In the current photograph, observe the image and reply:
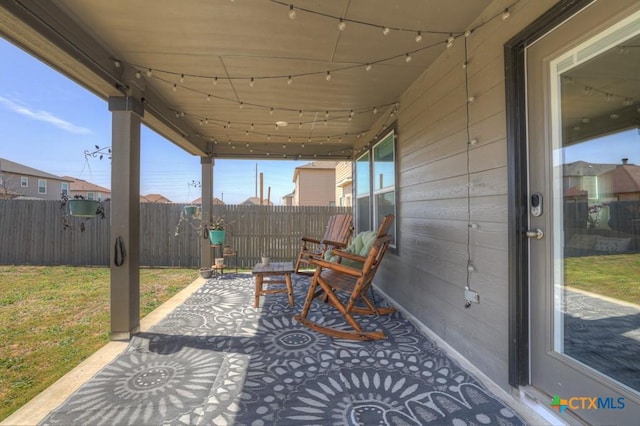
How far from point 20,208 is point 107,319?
4784 millimetres

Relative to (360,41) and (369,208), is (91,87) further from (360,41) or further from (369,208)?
(369,208)

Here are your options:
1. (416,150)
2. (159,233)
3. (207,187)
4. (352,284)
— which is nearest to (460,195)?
(416,150)

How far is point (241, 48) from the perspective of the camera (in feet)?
7.18

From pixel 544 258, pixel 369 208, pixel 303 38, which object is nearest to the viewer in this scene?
pixel 544 258

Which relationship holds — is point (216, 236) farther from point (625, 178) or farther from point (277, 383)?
point (625, 178)

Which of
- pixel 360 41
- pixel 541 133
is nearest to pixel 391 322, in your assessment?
pixel 541 133

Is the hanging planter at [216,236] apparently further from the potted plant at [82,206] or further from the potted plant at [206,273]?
the potted plant at [82,206]

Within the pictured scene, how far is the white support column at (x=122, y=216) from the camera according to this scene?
243cm

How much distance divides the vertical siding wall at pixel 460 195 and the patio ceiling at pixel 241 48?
27 cm

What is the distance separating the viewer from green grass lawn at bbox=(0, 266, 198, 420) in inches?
74.9

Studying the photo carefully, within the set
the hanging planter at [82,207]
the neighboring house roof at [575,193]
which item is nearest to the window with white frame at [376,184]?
the neighboring house roof at [575,193]

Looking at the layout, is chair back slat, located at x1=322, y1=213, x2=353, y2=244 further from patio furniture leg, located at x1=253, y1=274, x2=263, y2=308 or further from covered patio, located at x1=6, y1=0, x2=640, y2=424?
patio furniture leg, located at x1=253, y1=274, x2=263, y2=308

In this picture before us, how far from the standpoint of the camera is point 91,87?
233 centimetres

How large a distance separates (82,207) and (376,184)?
3.42 m
